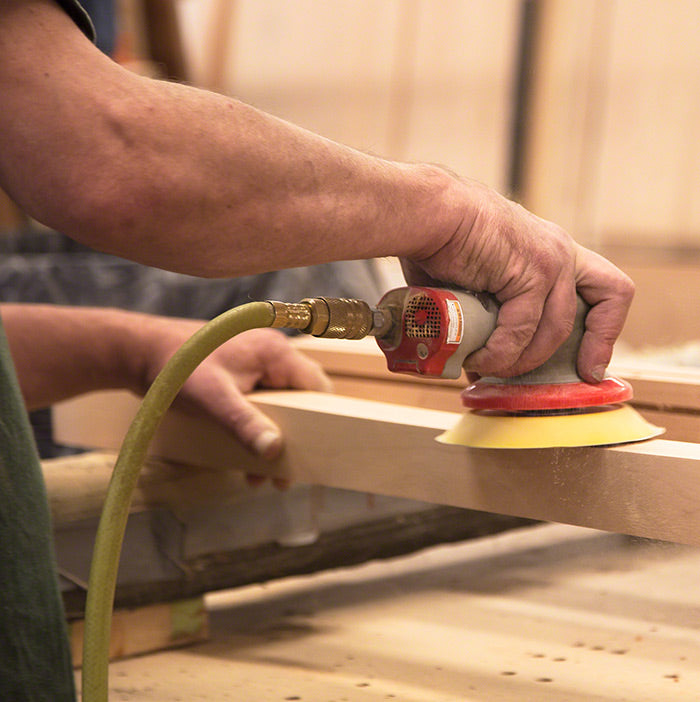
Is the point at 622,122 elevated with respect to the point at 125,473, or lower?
elevated

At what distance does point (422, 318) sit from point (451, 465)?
0.19m

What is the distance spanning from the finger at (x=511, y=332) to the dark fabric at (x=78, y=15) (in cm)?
39

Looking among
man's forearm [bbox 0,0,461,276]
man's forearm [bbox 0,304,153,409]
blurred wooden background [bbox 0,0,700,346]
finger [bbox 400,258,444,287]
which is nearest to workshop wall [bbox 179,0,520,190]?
blurred wooden background [bbox 0,0,700,346]

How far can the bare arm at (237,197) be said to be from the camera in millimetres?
658

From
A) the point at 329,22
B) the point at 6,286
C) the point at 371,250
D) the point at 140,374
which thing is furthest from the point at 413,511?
the point at 329,22

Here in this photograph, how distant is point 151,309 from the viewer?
7.02ft

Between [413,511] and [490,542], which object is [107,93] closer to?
[413,511]

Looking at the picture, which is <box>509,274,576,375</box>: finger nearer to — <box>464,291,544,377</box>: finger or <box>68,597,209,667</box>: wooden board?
<box>464,291,544,377</box>: finger

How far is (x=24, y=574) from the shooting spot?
81cm

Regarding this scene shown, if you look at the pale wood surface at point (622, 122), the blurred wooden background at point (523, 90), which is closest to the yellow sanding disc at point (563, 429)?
the blurred wooden background at point (523, 90)

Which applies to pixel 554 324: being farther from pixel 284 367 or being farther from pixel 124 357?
pixel 124 357

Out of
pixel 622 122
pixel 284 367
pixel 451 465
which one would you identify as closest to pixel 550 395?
pixel 451 465

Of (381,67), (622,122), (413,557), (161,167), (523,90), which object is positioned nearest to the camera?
(161,167)

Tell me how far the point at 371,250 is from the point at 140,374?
515 millimetres
